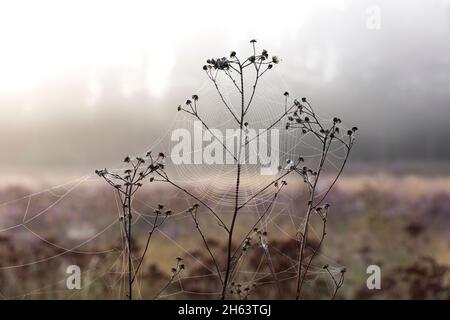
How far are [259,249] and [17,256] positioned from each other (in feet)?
5.97

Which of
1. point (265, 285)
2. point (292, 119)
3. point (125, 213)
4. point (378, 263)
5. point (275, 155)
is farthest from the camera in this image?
point (378, 263)

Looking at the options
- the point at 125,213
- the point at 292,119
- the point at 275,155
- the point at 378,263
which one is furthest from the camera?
Answer: the point at 378,263

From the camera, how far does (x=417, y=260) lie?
449 cm

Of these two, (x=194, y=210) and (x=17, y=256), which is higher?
(x=194, y=210)

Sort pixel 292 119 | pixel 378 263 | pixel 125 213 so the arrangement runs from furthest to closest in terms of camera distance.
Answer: pixel 378 263 < pixel 292 119 < pixel 125 213

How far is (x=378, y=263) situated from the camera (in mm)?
4410
